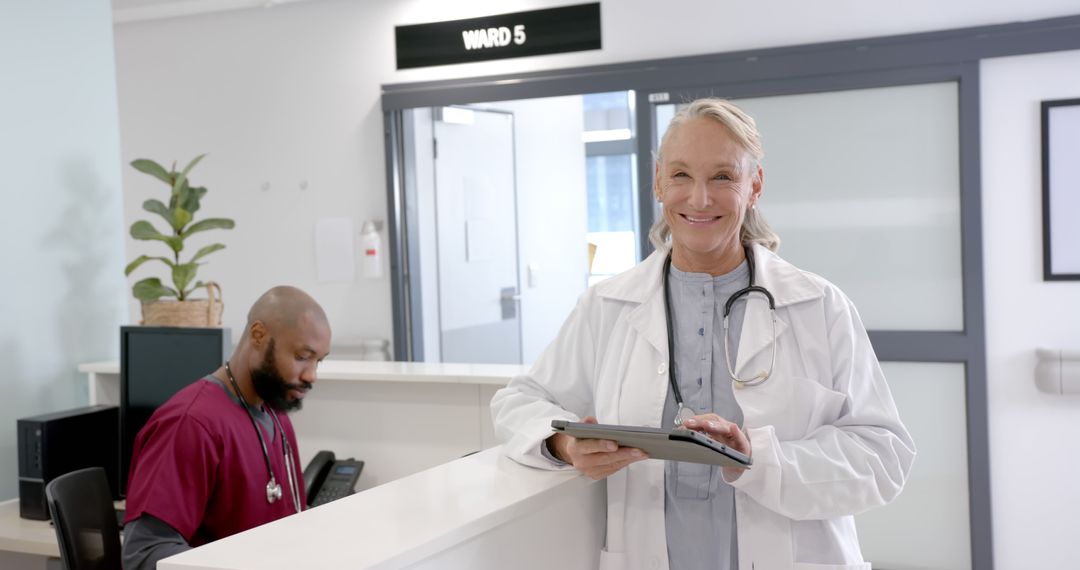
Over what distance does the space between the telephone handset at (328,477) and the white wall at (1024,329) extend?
2.65 metres

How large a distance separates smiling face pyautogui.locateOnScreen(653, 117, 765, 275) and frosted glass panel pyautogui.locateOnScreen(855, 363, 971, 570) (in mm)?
2830

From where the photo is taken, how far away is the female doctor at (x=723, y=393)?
1499 millimetres

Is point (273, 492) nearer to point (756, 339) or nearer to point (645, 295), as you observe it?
point (645, 295)

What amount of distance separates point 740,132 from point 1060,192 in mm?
2878

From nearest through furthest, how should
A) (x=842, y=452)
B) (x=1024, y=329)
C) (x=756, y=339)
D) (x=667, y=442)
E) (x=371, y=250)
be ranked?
1. (x=667, y=442)
2. (x=842, y=452)
3. (x=756, y=339)
4. (x=1024, y=329)
5. (x=371, y=250)

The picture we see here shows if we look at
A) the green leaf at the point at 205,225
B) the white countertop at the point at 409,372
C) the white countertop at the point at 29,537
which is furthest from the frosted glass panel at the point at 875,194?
the white countertop at the point at 29,537

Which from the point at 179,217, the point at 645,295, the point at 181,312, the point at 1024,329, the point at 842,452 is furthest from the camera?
the point at 1024,329

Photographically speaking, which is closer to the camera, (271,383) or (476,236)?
(271,383)

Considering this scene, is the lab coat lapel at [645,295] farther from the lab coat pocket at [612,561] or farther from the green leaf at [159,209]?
the green leaf at [159,209]

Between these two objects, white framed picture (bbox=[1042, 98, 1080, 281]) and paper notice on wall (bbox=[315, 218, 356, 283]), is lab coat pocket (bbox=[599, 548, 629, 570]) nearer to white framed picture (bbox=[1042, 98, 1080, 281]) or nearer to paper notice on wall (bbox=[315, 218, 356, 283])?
white framed picture (bbox=[1042, 98, 1080, 281])

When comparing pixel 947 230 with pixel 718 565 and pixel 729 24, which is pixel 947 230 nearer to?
pixel 729 24

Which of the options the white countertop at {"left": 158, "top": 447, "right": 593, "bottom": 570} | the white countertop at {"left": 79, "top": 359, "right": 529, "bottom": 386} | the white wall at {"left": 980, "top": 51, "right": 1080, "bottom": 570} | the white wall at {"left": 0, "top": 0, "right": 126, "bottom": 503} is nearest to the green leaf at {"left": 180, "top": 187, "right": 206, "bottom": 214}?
the white wall at {"left": 0, "top": 0, "right": 126, "bottom": 503}

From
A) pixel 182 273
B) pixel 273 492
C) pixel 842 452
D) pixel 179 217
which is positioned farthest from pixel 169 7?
pixel 842 452

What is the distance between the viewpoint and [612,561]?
5.41 ft
